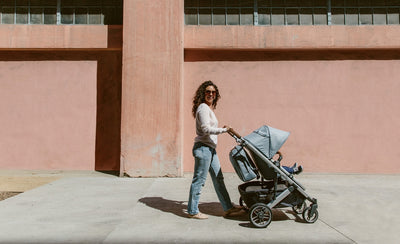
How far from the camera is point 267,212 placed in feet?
12.5

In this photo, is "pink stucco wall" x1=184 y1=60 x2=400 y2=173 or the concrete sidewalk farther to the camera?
"pink stucco wall" x1=184 y1=60 x2=400 y2=173

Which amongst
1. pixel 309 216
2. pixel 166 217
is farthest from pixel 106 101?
pixel 309 216

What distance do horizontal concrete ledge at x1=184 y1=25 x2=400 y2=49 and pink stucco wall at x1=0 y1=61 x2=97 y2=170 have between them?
A: 317 centimetres

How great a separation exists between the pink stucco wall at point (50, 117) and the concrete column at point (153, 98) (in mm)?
1412

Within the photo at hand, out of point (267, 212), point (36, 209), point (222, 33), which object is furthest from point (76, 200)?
point (222, 33)

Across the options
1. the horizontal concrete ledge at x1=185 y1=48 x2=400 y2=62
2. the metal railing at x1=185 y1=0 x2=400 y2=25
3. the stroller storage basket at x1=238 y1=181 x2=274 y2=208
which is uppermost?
the metal railing at x1=185 y1=0 x2=400 y2=25

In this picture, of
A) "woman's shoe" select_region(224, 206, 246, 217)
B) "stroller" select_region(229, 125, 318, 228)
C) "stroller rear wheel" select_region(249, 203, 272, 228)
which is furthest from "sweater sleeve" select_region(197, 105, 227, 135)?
"woman's shoe" select_region(224, 206, 246, 217)

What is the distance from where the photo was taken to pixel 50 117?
8.44 m

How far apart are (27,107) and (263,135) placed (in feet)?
23.1

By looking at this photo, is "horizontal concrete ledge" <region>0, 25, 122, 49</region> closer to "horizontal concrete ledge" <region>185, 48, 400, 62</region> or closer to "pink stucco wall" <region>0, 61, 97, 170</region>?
"pink stucco wall" <region>0, 61, 97, 170</region>

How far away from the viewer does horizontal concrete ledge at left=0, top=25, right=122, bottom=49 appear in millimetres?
8359

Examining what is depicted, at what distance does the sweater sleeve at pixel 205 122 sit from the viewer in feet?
12.9

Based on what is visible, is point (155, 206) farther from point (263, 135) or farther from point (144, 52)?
point (144, 52)

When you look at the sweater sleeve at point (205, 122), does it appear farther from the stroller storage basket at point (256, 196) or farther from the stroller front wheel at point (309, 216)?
the stroller front wheel at point (309, 216)
